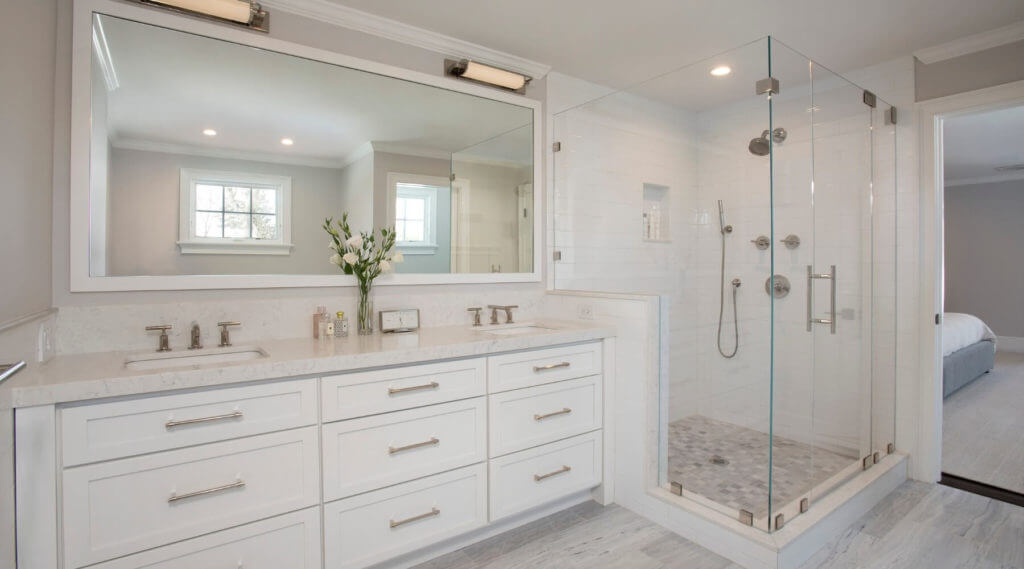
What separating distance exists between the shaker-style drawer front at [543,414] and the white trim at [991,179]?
286 inches

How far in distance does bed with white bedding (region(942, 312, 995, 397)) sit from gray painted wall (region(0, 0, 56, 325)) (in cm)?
565

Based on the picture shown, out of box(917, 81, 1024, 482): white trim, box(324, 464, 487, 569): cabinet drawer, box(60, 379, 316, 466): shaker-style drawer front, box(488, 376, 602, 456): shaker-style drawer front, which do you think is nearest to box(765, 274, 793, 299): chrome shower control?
box(488, 376, 602, 456): shaker-style drawer front

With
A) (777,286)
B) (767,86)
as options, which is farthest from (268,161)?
(777,286)

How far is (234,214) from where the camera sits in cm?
207

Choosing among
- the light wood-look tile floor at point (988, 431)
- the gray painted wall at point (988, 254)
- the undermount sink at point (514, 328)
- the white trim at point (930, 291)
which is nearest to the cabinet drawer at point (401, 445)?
the undermount sink at point (514, 328)

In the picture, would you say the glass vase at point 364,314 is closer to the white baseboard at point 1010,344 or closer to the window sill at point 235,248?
the window sill at point 235,248

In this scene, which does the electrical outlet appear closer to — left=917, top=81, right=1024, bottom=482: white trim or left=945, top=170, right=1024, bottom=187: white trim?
left=917, top=81, right=1024, bottom=482: white trim

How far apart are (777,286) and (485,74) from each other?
1.84 meters

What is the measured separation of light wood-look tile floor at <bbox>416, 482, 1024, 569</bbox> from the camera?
199 cm

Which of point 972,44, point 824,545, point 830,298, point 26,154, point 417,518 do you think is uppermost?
point 972,44

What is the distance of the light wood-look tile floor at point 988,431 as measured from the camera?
9.43 ft

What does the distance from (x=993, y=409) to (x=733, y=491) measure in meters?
3.48

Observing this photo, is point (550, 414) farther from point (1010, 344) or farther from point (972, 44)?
point (1010, 344)

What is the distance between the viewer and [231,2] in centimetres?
199
